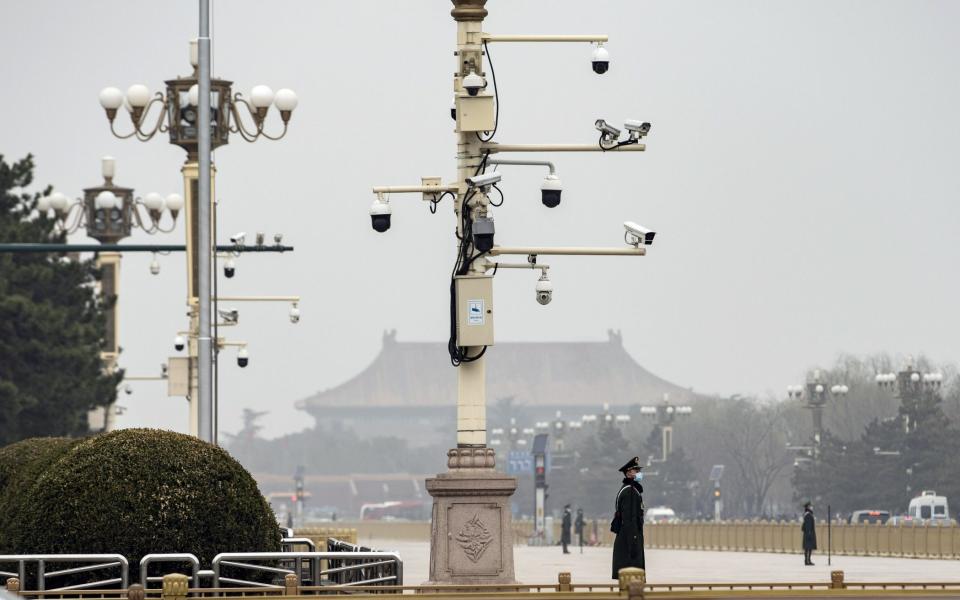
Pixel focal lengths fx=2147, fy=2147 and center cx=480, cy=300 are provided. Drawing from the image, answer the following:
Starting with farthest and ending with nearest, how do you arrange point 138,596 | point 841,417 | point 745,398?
point 745,398 → point 841,417 → point 138,596

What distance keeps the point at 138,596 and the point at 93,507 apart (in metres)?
4.75

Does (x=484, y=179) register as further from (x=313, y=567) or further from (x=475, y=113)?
(x=313, y=567)

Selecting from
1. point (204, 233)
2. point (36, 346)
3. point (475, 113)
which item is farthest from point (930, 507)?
point (475, 113)

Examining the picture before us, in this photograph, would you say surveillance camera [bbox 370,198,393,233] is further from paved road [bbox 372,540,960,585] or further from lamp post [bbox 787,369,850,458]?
lamp post [bbox 787,369,850,458]

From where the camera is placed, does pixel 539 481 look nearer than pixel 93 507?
No

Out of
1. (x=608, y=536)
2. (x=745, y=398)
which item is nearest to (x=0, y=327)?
(x=608, y=536)

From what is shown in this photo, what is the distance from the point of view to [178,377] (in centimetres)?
4438

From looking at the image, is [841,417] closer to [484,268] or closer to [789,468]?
[789,468]

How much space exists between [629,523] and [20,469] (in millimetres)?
8937

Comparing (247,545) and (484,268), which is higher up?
(484,268)

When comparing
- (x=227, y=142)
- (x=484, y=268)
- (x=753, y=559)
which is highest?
(x=227, y=142)

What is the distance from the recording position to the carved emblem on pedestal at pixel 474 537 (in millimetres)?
23922

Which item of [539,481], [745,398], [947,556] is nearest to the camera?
[947,556]

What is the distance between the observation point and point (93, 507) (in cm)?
2166
